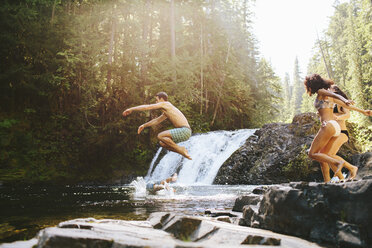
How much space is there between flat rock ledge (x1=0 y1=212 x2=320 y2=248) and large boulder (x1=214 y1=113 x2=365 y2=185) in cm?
1071

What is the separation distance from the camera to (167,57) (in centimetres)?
2252

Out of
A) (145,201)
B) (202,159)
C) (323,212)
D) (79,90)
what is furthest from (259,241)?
(79,90)

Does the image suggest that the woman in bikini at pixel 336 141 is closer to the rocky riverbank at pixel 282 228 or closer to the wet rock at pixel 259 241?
the rocky riverbank at pixel 282 228

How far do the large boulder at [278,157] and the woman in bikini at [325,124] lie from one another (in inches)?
342

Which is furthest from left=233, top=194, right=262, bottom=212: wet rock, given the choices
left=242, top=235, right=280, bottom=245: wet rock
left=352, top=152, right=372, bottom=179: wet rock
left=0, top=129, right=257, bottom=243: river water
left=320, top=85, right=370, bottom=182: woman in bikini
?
left=352, top=152, right=372, bottom=179: wet rock

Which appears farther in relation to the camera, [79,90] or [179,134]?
[79,90]

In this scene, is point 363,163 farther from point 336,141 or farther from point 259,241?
point 259,241

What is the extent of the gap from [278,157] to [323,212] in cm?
1106

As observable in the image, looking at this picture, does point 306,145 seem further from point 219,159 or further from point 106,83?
point 106,83

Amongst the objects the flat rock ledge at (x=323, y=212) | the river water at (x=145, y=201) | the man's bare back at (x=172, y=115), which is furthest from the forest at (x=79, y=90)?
the flat rock ledge at (x=323, y=212)

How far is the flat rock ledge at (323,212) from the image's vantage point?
324cm

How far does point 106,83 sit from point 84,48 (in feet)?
8.32

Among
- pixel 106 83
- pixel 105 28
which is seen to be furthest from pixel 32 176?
pixel 105 28

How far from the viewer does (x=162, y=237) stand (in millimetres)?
3295
